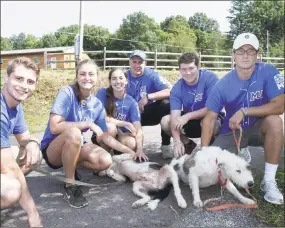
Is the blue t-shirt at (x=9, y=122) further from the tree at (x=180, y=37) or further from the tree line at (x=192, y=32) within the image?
the tree at (x=180, y=37)

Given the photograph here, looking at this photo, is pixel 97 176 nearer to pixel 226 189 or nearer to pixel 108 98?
pixel 108 98

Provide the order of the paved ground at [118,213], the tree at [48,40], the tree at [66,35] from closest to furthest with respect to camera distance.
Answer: the paved ground at [118,213] → the tree at [66,35] → the tree at [48,40]

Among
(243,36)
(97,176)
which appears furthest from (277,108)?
(97,176)

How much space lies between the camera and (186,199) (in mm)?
4027

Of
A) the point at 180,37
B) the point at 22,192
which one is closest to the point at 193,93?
the point at 22,192

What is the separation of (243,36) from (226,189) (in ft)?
6.14

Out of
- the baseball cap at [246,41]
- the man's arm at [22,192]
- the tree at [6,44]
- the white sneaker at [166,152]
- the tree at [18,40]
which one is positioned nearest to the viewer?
the man's arm at [22,192]

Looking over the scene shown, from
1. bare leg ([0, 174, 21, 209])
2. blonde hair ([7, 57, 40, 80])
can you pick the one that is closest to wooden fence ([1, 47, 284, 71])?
blonde hair ([7, 57, 40, 80])

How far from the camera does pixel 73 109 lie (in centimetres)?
408

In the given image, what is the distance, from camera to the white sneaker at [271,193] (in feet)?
12.7

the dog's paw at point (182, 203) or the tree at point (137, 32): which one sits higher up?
the tree at point (137, 32)

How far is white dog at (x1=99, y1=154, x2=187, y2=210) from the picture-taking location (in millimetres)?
3926

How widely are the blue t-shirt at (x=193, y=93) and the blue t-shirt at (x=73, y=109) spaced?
1.17m

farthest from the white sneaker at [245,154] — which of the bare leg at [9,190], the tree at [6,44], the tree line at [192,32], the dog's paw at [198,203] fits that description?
the tree at [6,44]
